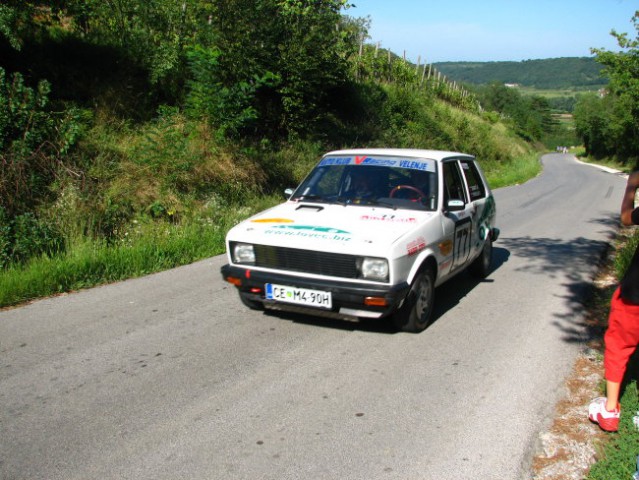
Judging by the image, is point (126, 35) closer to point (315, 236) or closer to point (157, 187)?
point (157, 187)

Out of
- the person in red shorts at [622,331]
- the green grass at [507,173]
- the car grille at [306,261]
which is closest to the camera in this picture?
the person in red shorts at [622,331]

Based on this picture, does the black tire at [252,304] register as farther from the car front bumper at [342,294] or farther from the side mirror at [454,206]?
the side mirror at [454,206]

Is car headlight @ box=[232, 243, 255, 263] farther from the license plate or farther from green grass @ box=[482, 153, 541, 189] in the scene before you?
green grass @ box=[482, 153, 541, 189]

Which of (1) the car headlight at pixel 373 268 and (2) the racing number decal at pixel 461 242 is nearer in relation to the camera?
(1) the car headlight at pixel 373 268

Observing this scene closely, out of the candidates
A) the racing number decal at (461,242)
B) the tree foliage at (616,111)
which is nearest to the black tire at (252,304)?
the racing number decal at (461,242)

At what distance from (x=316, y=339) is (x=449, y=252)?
182 cm

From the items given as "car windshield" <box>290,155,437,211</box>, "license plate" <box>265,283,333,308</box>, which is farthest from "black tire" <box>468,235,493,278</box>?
"license plate" <box>265,283,333,308</box>

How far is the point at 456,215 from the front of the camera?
21.0 ft

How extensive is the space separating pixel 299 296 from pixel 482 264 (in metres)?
3.57

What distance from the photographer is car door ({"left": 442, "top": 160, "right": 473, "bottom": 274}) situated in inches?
240

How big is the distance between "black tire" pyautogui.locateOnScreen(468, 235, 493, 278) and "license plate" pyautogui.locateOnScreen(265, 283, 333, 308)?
3.27m

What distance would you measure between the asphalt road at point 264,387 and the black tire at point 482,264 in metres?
0.67

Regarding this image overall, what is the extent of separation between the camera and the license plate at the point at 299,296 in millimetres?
5066

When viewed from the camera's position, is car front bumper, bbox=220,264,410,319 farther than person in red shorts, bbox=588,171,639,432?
Yes
